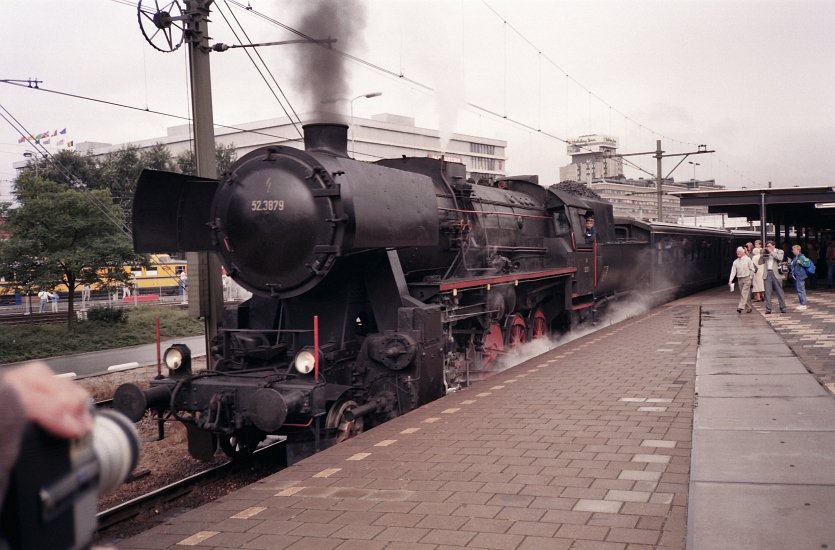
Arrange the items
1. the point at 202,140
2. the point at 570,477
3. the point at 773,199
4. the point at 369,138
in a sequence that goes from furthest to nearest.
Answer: the point at 369,138 < the point at 773,199 < the point at 202,140 < the point at 570,477

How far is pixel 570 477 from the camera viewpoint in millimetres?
5102

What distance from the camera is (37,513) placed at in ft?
4.59

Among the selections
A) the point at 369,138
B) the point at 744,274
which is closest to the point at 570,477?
the point at 744,274

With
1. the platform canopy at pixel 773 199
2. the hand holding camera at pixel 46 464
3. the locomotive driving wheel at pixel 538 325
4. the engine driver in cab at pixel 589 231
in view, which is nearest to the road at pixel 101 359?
the locomotive driving wheel at pixel 538 325

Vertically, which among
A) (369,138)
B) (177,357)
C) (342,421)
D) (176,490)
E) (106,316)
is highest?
(369,138)

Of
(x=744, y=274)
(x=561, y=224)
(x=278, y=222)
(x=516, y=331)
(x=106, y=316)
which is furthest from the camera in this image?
(x=106, y=316)

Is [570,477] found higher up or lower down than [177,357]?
lower down

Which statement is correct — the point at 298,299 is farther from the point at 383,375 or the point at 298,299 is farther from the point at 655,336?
the point at 655,336

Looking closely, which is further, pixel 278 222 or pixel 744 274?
pixel 744 274

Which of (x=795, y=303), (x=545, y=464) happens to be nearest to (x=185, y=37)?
(x=545, y=464)

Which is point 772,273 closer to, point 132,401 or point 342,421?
point 342,421

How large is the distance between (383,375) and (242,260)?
1.91m

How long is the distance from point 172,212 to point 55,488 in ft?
23.2

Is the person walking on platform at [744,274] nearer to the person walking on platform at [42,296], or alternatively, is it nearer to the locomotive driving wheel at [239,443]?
the locomotive driving wheel at [239,443]
